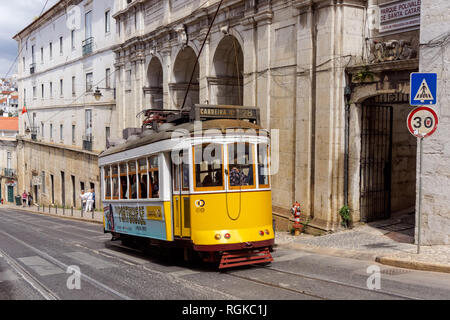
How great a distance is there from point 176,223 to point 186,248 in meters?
0.55

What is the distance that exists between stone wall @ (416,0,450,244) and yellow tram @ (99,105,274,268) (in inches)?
141

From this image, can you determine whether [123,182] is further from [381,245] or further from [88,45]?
[88,45]

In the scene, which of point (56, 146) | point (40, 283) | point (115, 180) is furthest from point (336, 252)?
point (56, 146)

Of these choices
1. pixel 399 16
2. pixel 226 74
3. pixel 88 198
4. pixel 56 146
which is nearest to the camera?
pixel 399 16

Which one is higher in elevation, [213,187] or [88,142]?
A: [88,142]

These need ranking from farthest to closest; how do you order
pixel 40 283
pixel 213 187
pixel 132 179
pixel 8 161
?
pixel 8 161 → pixel 132 179 → pixel 213 187 → pixel 40 283

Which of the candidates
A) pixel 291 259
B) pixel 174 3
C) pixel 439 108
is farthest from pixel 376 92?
pixel 174 3

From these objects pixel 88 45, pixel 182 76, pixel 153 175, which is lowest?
pixel 153 175

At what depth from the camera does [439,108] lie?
10.2 m

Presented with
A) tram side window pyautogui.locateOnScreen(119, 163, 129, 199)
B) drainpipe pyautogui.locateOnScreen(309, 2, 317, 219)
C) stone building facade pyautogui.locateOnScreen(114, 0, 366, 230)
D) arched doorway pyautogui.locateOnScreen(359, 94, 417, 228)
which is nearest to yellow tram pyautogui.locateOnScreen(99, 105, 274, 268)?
tram side window pyautogui.locateOnScreen(119, 163, 129, 199)

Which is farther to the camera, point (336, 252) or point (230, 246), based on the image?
point (336, 252)

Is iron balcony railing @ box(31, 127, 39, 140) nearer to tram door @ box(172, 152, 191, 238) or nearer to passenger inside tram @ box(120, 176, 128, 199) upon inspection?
passenger inside tram @ box(120, 176, 128, 199)

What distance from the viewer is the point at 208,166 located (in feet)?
30.3

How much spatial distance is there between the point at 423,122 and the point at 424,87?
734 mm
